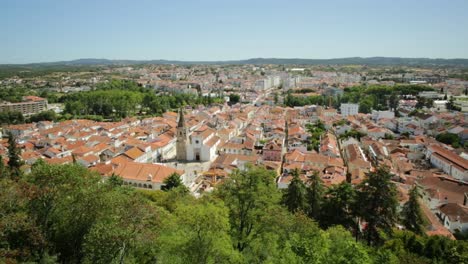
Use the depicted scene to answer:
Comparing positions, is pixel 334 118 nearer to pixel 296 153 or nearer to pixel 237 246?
pixel 296 153

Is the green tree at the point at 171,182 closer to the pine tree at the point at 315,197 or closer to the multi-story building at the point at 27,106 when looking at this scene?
the pine tree at the point at 315,197

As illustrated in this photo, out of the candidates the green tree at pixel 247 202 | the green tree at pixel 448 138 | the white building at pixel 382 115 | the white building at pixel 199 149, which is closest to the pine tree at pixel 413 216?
the green tree at pixel 247 202

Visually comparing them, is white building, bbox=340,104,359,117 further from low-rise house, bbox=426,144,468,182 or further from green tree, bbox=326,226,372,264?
green tree, bbox=326,226,372,264

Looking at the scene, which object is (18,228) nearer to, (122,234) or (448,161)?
(122,234)

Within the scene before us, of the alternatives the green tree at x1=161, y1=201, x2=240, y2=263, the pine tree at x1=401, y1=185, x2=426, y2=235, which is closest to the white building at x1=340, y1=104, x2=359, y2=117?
the pine tree at x1=401, y1=185, x2=426, y2=235

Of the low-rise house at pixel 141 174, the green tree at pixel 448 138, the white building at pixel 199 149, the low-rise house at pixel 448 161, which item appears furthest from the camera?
the green tree at pixel 448 138

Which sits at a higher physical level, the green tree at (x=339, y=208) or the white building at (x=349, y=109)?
the green tree at (x=339, y=208)

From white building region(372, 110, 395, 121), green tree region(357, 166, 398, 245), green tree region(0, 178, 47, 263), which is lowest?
white building region(372, 110, 395, 121)

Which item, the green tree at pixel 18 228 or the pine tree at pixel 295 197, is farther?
the pine tree at pixel 295 197

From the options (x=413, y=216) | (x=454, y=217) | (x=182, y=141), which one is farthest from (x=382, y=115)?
(x=413, y=216)
